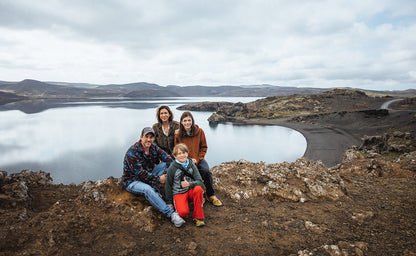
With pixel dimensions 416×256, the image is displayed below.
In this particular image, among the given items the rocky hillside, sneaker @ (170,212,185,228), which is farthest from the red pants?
the rocky hillside

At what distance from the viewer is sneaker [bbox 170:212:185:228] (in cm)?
375

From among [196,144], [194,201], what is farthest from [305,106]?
[194,201]

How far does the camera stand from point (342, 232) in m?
3.61

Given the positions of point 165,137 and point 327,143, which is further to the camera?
point 327,143

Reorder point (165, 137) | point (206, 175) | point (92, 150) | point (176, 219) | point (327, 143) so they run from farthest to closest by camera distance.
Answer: point (327, 143) → point (92, 150) → point (165, 137) → point (206, 175) → point (176, 219)

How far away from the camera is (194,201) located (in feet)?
12.9

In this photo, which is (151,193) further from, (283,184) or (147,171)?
(283,184)

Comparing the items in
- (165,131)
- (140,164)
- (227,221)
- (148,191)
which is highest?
(165,131)

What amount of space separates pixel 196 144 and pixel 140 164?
1.44m

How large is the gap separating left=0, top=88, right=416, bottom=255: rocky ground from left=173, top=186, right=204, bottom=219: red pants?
24cm

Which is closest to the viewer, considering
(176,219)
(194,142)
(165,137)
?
(176,219)

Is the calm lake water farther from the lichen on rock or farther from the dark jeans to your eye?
the dark jeans

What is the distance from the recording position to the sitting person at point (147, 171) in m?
4.03

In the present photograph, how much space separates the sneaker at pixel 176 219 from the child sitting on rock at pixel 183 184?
11 cm
